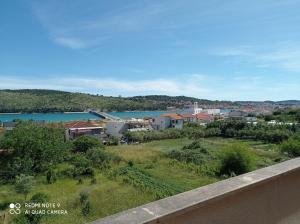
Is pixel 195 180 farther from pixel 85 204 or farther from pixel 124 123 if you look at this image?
pixel 124 123

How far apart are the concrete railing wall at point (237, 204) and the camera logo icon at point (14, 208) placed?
12.6m

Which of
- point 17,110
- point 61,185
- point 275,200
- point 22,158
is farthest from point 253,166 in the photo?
point 17,110

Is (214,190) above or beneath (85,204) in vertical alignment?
above

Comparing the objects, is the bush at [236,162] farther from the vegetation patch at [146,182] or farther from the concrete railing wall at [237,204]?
the concrete railing wall at [237,204]

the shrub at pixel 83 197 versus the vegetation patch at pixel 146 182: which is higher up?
the shrub at pixel 83 197

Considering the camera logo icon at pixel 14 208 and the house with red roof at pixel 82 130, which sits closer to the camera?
the camera logo icon at pixel 14 208

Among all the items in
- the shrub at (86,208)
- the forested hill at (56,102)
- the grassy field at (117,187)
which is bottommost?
the grassy field at (117,187)

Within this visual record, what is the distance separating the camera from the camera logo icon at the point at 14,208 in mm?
12953

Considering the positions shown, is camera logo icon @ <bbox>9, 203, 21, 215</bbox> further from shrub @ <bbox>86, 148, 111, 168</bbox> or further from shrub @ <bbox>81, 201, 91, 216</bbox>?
shrub @ <bbox>86, 148, 111, 168</bbox>

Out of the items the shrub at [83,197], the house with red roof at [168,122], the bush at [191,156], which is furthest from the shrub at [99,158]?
the house with red roof at [168,122]

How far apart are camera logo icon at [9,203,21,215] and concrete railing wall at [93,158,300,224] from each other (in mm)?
12567

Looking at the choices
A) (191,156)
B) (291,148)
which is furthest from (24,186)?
(291,148)

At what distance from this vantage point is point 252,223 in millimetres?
1706

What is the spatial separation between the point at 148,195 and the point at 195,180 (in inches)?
185
